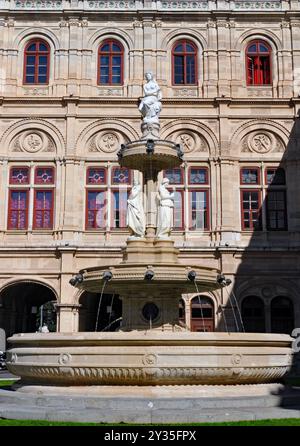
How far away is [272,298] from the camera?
2850 centimetres

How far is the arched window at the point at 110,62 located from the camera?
30656mm

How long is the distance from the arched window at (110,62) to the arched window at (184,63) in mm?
2515

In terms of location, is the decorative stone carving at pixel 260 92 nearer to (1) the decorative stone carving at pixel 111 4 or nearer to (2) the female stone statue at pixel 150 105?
(1) the decorative stone carving at pixel 111 4

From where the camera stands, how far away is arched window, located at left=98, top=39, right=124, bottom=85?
101ft

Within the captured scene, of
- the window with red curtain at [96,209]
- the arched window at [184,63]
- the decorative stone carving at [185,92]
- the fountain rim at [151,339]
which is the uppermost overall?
the arched window at [184,63]

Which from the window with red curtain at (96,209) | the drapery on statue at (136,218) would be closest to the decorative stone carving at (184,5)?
the window with red curtain at (96,209)

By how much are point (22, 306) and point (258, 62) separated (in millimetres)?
16475

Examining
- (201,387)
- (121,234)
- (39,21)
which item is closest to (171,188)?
(121,234)

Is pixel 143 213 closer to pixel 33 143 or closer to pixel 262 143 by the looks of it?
pixel 33 143

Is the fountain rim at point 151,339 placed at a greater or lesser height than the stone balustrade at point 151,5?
lesser

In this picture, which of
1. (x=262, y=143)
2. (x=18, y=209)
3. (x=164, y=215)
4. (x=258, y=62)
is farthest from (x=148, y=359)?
(x=258, y=62)

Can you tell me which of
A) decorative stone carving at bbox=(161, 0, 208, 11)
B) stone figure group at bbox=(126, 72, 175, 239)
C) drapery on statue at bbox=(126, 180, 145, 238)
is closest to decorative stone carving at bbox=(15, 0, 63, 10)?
decorative stone carving at bbox=(161, 0, 208, 11)

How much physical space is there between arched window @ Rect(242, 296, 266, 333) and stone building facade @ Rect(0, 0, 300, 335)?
0.20 ft

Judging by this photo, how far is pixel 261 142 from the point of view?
30.0m
